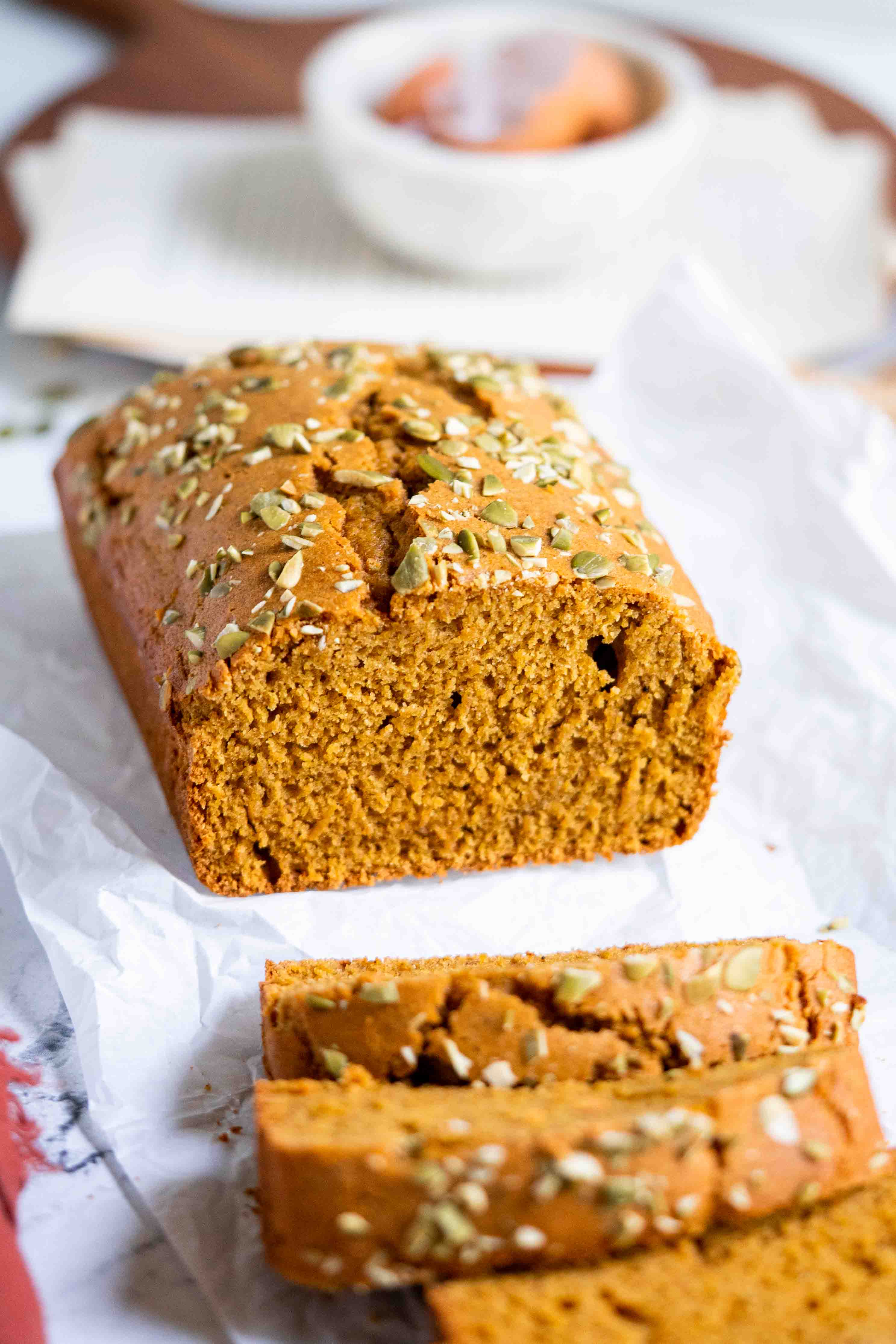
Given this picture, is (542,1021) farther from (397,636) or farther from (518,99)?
(518,99)

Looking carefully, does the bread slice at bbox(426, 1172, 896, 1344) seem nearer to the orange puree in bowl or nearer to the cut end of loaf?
the cut end of loaf

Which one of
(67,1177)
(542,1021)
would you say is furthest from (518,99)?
(67,1177)

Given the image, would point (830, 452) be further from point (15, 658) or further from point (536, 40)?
point (15, 658)

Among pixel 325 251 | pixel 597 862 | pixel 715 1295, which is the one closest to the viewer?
pixel 715 1295

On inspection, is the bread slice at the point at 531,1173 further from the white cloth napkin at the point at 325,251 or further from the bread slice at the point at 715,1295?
the white cloth napkin at the point at 325,251

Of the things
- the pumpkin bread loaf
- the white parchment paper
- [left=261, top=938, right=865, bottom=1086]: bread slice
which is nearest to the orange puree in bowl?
the white parchment paper

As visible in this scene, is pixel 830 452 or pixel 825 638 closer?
pixel 825 638

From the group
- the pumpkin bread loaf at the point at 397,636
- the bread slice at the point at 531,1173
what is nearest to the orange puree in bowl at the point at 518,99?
the pumpkin bread loaf at the point at 397,636

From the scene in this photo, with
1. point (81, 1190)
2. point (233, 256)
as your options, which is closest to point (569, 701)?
point (81, 1190)
